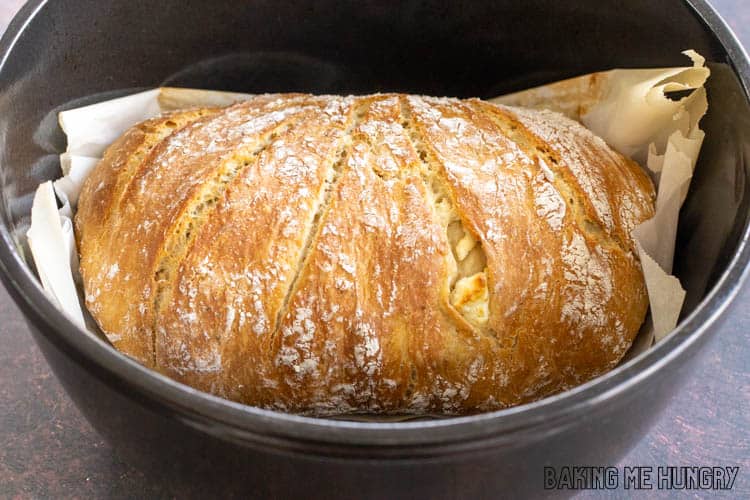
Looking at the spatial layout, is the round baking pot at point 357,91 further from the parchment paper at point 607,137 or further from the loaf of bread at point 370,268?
the loaf of bread at point 370,268

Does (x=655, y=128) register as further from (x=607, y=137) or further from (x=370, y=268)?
(x=370, y=268)

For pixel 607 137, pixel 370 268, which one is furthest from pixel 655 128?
pixel 370 268

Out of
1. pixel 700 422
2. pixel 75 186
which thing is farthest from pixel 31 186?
pixel 700 422

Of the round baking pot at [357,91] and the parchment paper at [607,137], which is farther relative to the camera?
the parchment paper at [607,137]

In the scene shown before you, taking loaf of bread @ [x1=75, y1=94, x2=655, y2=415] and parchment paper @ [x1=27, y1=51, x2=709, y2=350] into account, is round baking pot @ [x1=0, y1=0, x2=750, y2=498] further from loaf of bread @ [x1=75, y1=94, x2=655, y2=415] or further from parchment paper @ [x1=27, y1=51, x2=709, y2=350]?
loaf of bread @ [x1=75, y1=94, x2=655, y2=415]

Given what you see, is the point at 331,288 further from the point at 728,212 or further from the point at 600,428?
the point at 728,212

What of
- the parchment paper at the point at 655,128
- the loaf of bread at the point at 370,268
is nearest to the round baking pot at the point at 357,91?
the parchment paper at the point at 655,128
